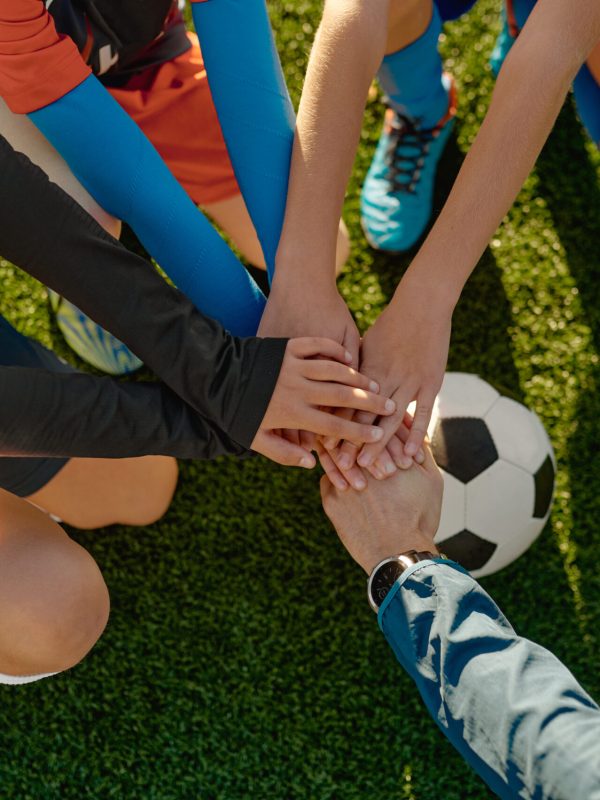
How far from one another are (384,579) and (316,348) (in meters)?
0.40

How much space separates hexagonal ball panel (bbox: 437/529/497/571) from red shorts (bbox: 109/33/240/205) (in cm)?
97

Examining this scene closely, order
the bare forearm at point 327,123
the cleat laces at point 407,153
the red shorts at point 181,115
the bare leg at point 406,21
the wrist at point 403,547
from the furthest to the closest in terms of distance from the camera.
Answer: the cleat laces at point 407,153, the red shorts at point 181,115, the bare leg at point 406,21, the bare forearm at point 327,123, the wrist at point 403,547

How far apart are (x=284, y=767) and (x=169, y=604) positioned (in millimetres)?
448

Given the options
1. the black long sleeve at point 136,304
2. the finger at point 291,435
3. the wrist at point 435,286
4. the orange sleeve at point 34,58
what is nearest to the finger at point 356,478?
the finger at point 291,435

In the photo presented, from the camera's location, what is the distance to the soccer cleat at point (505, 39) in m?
1.85

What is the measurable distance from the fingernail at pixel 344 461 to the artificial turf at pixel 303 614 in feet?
1.73

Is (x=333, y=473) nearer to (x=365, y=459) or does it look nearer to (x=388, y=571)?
(x=365, y=459)

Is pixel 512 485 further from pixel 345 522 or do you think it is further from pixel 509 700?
pixel 509 700

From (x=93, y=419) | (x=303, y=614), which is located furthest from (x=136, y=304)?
(x=303, y=614)

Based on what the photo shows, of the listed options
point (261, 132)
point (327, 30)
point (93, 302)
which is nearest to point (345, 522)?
point (93, 302)

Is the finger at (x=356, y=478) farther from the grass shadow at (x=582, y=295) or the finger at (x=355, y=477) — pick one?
the grass shadow at (x=582, y=295)

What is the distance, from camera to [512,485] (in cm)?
168

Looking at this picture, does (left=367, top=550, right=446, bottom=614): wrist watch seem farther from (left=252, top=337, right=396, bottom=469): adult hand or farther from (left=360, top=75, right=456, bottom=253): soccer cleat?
(left=360, top=75, right=456, bottom=253): soccer cleat

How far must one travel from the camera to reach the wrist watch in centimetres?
131
